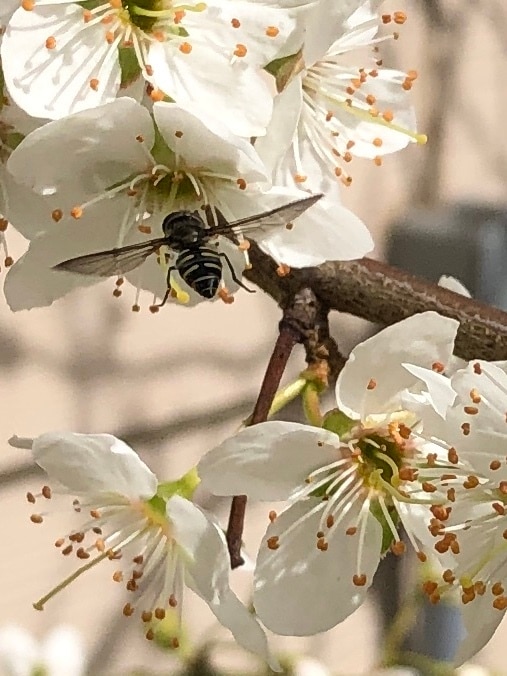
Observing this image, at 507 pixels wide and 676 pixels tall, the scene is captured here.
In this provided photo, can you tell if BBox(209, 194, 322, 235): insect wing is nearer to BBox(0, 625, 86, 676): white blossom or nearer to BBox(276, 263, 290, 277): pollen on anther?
BBox(276, 263, 290, 277): pollen on anther

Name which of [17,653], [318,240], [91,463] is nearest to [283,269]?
[318,240]

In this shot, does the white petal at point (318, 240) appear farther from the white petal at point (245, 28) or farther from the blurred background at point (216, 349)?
the blurred background at point (216, 349)

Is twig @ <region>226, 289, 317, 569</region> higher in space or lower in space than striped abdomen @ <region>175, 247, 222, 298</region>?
lower

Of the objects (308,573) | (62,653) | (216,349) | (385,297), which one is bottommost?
(62,653)

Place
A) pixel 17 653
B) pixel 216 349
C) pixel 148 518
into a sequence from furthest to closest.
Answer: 1. pixel 216 349
2. pixel 17 653
3. pixel 148 518

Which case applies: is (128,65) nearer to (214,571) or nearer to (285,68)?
(285,68)

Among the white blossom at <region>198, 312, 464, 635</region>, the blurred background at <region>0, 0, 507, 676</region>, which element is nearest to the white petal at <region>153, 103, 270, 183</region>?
the white blossom at <region>198, 312, 464, 635</region>

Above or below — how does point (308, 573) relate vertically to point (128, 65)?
below
